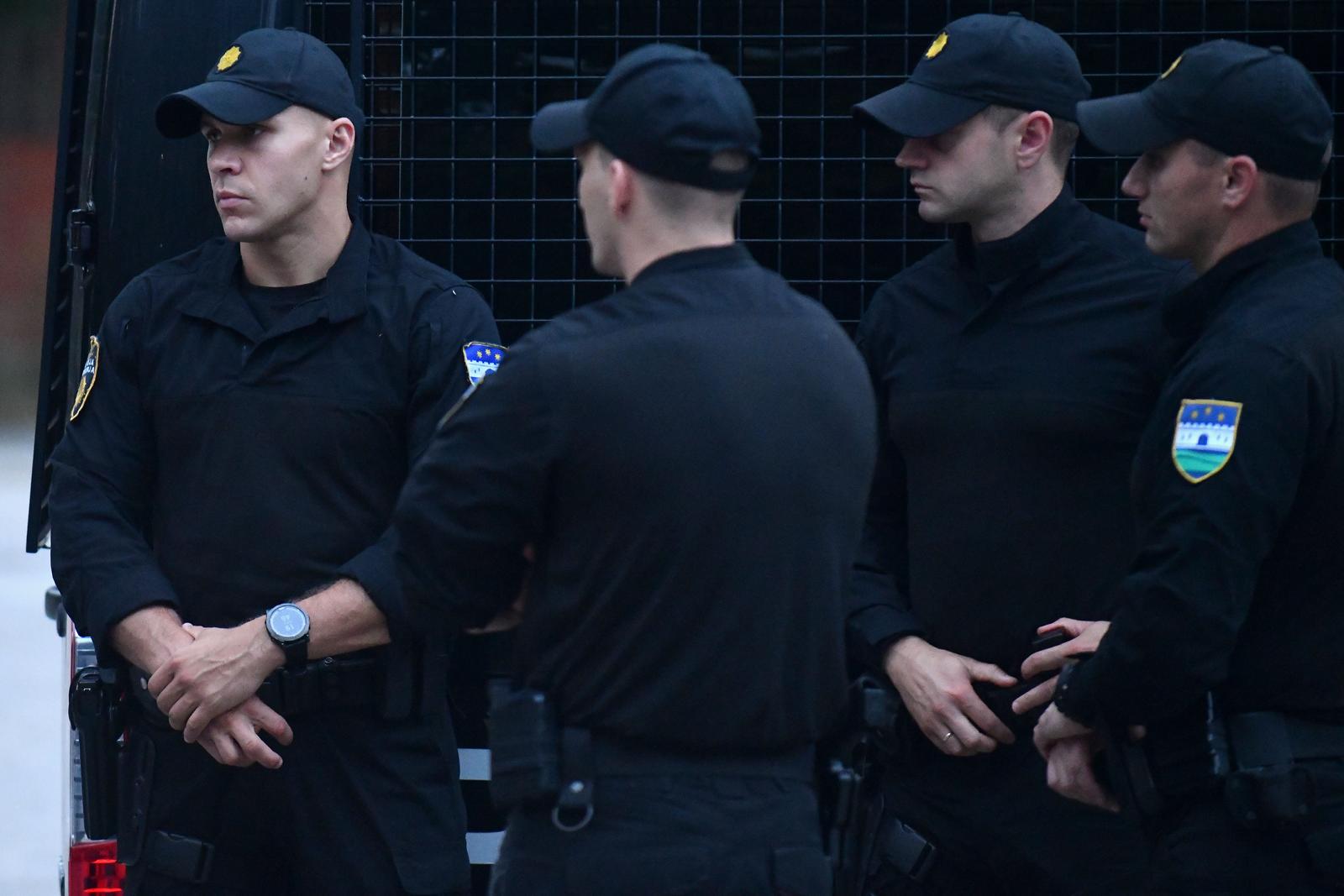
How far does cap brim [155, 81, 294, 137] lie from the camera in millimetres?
3213

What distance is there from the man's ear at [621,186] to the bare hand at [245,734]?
1.11 metres

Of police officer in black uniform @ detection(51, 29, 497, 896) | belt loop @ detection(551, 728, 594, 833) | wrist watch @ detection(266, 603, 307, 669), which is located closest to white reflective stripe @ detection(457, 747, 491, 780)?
police officer in black uniform @ detection(51, 29, 497, 896)

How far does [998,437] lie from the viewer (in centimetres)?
Answer: 314

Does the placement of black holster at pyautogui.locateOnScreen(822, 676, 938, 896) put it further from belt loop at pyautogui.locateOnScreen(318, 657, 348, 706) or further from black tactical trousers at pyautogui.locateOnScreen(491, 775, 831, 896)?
belt loop at pyautogui.locateOnScreen(318, 657, 348, 706)

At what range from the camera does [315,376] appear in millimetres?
3248

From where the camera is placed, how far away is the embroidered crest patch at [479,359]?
3254 millimetres

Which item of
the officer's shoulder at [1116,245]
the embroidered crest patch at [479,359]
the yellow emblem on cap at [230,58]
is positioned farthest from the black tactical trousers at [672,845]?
the yellow emblem on cap at [230,58]

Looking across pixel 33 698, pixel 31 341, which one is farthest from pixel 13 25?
pixel 33 698

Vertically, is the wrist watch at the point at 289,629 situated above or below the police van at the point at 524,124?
below

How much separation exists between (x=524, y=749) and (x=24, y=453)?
1880 cm

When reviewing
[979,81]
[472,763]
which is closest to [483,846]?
[472,763]

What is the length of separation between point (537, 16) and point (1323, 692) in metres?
1.74

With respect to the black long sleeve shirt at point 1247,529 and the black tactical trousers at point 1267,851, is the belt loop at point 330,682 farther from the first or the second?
the black tactical trousers at point 1267,851

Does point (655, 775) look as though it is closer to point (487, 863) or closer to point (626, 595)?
point (626, 595)
